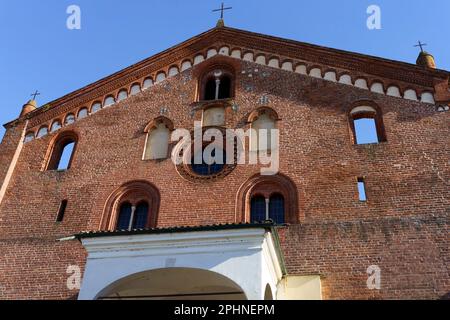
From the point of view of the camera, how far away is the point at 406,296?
10.6 meters

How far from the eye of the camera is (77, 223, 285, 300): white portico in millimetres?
8922

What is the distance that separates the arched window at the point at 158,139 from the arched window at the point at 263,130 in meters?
2.60

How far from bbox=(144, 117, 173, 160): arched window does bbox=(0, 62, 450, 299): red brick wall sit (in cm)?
27

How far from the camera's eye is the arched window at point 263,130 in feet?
45.8

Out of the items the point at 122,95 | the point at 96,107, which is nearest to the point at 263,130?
the point at 122,95

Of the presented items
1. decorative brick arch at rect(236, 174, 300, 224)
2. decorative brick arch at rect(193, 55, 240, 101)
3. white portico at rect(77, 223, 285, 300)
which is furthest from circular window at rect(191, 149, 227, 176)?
white portico at rect(77, 223, 285, 300)

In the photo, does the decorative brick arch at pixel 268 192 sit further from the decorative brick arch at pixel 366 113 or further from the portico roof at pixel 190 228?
the portico roof at pixel 190 228

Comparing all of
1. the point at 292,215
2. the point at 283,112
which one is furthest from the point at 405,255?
the point at 283,112

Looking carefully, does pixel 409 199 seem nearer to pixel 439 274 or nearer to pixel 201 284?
pixel 439 274

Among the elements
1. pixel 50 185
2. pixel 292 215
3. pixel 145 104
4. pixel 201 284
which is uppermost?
pixel 145 104

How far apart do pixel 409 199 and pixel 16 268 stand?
1038cm

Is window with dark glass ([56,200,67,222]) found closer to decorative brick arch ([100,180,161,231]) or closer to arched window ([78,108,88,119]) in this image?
decorative brick arch ([100,180,161,231])

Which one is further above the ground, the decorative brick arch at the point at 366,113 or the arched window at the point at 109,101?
the arched window at the point at 109,101

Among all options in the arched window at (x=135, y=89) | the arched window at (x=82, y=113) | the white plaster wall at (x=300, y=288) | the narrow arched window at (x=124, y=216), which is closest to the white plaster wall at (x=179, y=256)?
the white plaster wall at (x=300, y=288)
